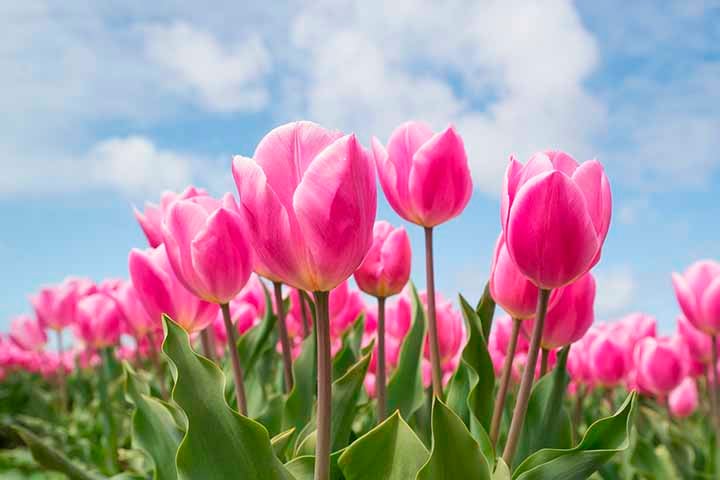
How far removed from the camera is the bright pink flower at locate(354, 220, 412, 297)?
1617 millimetres

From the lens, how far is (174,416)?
155 centimetres

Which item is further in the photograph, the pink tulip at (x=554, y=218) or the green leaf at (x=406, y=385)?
the green leaf at (x=406, y=385)

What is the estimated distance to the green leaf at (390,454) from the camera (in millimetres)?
1119

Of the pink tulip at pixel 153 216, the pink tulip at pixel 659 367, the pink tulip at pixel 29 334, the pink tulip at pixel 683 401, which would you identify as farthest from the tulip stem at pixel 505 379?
the pink tulip at pixel 29 334

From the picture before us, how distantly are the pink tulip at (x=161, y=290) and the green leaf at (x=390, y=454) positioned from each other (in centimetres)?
45

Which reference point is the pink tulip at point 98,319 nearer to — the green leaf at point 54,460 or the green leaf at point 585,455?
the green leaf at point 54,460

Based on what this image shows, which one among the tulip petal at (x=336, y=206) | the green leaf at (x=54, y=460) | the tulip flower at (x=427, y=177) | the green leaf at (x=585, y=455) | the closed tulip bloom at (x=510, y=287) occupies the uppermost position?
the tulip flower at (x=427, y=177)

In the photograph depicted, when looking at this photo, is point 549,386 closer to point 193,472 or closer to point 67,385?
point 193,472

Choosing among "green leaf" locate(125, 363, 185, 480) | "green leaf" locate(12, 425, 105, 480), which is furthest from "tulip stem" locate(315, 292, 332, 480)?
"green leaf" locate(12, 425, 105, 480)

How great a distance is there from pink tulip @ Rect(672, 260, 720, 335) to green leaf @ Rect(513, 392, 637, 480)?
4.26ft

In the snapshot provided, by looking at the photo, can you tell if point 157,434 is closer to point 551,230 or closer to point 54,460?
A: point 54,460

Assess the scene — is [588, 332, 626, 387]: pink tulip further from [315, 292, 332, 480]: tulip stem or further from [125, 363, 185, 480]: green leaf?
[315, 292, 332, 480]: tulip stem

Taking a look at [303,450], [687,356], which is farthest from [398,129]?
[687,356]

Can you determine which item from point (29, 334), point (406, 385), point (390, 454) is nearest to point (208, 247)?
point (390, 454)
